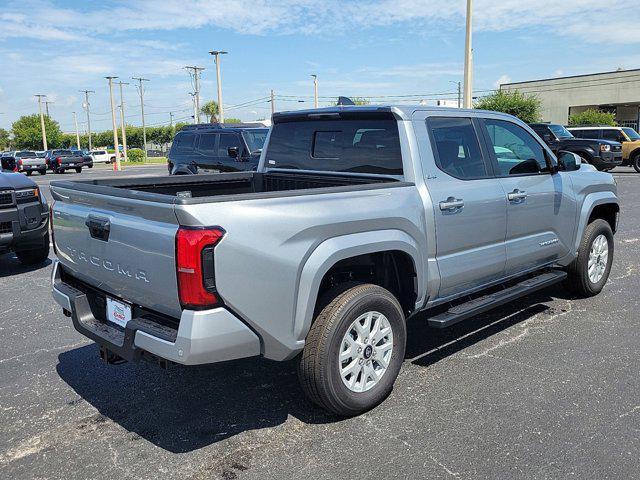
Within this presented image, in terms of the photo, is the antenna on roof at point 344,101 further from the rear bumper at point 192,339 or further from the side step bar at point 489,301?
the rear bumper at point 192,339

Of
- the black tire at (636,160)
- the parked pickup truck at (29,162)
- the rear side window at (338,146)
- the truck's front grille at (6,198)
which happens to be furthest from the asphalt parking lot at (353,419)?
the parked pickup truck at (29,162)

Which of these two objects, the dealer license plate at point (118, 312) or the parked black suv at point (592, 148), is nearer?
the dealer license plate at point (118, 312)

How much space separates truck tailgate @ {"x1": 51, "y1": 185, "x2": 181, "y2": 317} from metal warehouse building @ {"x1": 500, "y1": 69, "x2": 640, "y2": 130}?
168 ft

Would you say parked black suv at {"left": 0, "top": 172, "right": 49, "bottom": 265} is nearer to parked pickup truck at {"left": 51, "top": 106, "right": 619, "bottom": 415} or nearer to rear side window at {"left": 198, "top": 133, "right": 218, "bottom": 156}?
parked pickup truck at {"left": 51, "top": 106, "right": 619, "bottom": 415}

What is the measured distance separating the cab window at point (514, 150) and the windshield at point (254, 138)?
7570mm

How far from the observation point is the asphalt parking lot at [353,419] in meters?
3.06

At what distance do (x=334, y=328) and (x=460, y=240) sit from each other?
1.36m

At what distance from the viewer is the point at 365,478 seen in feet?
9.61

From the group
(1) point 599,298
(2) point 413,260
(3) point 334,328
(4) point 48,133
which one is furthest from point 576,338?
(4) point 48,133

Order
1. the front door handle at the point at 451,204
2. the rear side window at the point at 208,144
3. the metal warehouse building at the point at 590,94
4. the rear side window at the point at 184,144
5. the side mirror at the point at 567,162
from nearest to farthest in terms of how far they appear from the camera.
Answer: the front door handle at the point at 451,204 → the side mirror at the point at 567,162 → the rear side window at the point at 208,144 → the rear side window at the point at 184,144 → the metal warehouse building at the point at 590,94

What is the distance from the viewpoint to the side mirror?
17.7 feet

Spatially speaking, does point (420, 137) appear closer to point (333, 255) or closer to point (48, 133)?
point (333, 255)

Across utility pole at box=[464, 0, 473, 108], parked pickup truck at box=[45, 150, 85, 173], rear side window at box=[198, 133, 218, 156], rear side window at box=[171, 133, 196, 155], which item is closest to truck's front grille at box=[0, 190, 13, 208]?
rear side window at box=[198, 133, 218, 156]

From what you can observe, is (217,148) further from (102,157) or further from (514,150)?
(102,157)
